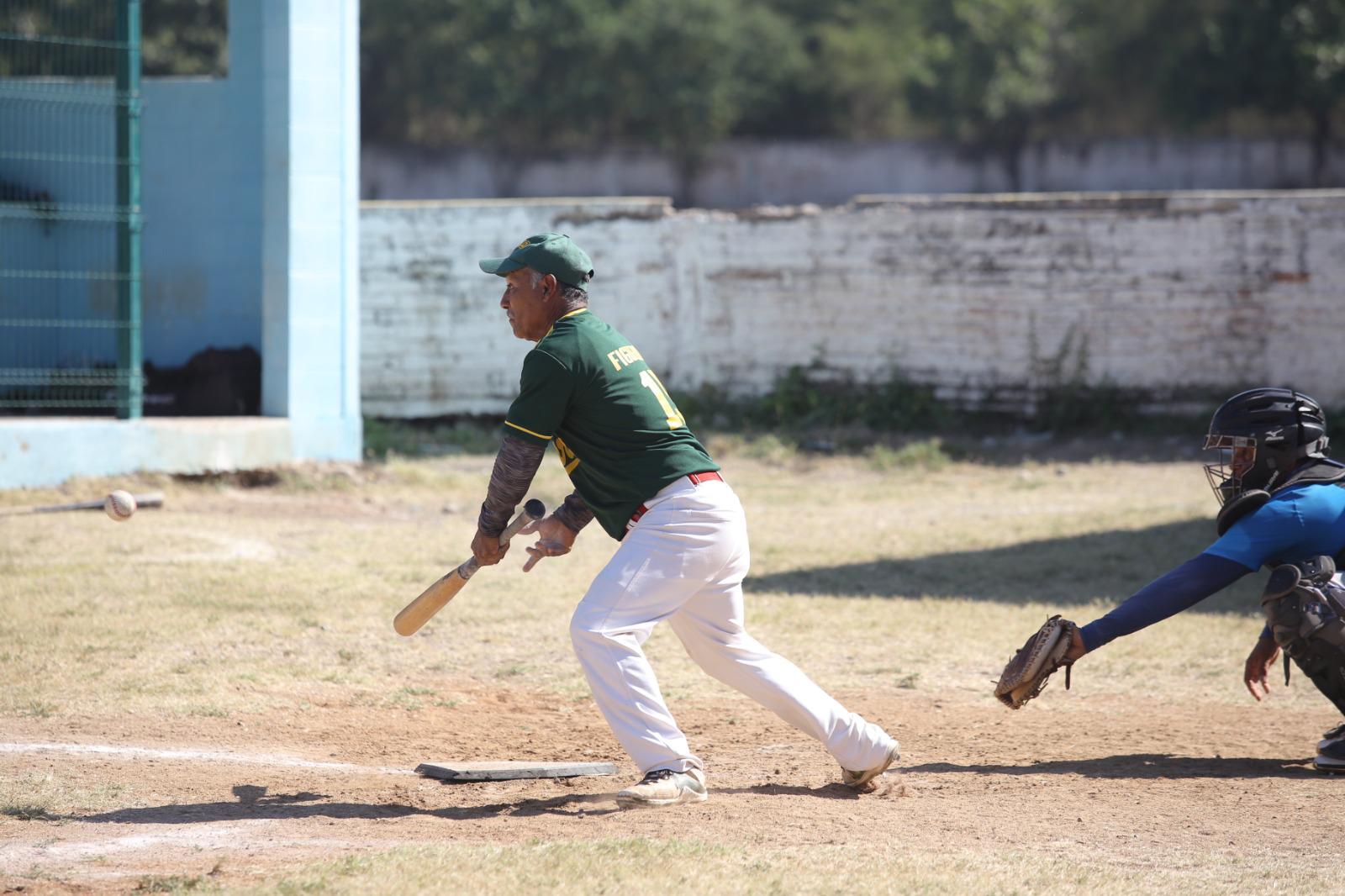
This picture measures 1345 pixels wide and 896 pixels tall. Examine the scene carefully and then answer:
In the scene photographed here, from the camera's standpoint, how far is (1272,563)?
534 cm

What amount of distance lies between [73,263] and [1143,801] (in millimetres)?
11924

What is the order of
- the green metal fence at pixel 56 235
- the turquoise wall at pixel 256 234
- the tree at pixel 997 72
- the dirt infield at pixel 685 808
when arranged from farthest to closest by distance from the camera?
the tree at pixel 997 72 < the green metal fence at pixel 56 235 < the turquoise wall at pixel 256 234 < the dirt infield at pixel 685 808

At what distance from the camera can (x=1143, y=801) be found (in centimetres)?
513

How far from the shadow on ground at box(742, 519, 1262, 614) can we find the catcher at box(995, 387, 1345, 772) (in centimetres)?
335

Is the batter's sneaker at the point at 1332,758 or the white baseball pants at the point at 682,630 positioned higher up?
the white baseball pants at the point at 682,630

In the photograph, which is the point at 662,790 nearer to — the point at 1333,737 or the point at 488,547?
the point at 488,547

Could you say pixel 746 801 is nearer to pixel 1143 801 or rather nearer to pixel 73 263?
pixel 1143 801

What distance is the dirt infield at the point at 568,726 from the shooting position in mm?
4312

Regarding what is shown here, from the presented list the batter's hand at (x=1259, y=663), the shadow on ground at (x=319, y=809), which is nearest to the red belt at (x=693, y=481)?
the shadow on ground at (x=319, y=809)

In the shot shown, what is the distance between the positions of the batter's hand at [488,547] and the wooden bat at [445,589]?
0.05m

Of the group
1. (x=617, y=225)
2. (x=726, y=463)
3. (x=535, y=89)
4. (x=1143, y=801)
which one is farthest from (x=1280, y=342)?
(x=535, y=89)

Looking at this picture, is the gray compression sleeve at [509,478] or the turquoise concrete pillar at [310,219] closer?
the gray compression sleeve at [509,478]

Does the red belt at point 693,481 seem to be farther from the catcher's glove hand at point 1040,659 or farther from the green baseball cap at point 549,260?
the catcher's glove hand at point 1040,659

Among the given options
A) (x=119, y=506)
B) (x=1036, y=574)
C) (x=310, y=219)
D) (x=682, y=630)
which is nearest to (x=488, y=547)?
(x=682, y=630)
